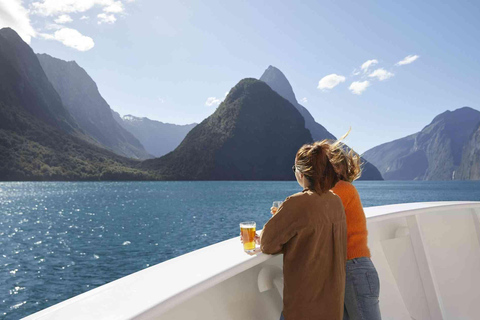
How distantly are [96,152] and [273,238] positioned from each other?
153 meters

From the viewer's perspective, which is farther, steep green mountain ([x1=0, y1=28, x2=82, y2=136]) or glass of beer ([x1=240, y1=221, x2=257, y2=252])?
steep green mountain ([x1=0, y1=28, x2=82, y2=136])

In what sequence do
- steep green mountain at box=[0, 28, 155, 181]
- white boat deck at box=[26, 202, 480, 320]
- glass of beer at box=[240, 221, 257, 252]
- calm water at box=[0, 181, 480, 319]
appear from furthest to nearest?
steep green mountain at box=[0, 28, 155, 181] → calm water at box=[0, 181, 480, 319] → glass of beer at box=[240, 221, 257, 252] → white boat deck at box=[26, 202, 480, 320]

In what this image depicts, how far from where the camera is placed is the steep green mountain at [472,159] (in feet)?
594

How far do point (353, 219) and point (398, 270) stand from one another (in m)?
1.40

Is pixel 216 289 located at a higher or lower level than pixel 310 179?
lower

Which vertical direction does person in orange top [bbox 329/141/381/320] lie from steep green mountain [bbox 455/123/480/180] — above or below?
above

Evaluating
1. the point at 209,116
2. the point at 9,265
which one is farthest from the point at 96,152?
the point at 9,265

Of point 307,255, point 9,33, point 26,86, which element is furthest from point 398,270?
point 9,33

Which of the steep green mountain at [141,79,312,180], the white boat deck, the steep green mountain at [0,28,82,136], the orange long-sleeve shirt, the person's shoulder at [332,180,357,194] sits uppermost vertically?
the steep green mountain at [0,28,82,136]

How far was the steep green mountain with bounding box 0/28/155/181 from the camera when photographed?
401ft

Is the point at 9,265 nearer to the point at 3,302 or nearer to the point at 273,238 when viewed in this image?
the point at 3,302

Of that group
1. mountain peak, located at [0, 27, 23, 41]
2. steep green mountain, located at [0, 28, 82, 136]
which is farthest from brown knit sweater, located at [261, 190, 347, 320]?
mountain peak, located at [0, 27, 23, 41]

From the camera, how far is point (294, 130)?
15500cm

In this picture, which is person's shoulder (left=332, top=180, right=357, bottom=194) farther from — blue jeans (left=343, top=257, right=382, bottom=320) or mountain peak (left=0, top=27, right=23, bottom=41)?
mountain peak (left=0, top=27, right=23, bottom=41)
